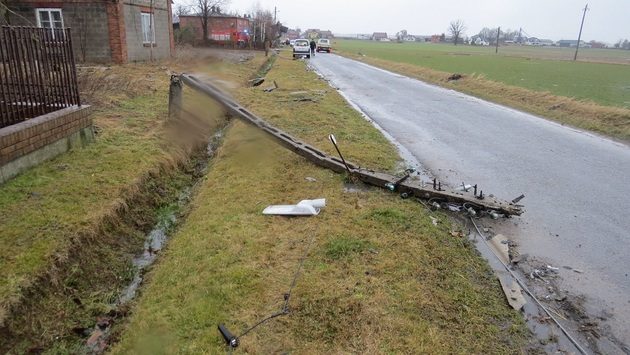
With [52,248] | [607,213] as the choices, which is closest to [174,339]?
[52,248]

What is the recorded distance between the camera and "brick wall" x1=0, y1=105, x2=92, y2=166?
21.2ft

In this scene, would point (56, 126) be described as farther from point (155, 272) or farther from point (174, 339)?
point (174, 339)

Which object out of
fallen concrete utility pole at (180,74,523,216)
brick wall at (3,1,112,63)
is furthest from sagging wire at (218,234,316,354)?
brick wall at (3,1,112,63)

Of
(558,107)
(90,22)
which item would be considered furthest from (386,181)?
(90,22)

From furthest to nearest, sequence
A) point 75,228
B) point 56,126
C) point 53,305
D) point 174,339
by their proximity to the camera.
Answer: point 56,126
point 75,228
point 53,305
point 174,339

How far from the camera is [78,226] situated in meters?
5.67

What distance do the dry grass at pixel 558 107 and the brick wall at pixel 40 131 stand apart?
13.5 metres

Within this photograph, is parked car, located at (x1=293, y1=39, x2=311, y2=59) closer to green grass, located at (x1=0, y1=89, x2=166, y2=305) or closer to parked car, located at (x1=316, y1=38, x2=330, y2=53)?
parked car, located at (x1=316, y1=38, x2=330, y2=53)

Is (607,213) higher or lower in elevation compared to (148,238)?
higher

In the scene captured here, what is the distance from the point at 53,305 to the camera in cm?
457

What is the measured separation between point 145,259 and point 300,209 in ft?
6.91

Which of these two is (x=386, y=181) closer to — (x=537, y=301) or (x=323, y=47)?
(x=537, y=301)

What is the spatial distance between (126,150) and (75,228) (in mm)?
3364

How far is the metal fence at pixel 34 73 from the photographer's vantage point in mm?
7109
